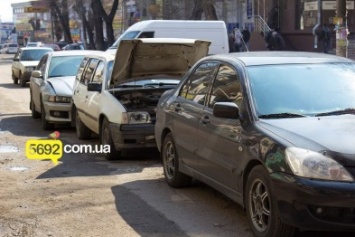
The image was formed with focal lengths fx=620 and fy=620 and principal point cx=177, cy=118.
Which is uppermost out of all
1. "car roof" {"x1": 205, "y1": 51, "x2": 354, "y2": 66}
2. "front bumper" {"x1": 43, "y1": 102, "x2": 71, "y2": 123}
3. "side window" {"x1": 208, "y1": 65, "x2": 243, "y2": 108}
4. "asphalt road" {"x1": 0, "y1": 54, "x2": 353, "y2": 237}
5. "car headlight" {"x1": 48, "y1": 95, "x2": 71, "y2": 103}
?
"car roof" {"x1": 205, "y1": 51, "x2": 354, "y2": 66}

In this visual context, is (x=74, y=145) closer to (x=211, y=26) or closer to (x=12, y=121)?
(x=12, y=121)

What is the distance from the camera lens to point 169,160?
24.7ft

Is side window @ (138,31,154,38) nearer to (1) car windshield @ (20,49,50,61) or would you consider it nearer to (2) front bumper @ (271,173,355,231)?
(1) car windshield @ (20,49,50,61)

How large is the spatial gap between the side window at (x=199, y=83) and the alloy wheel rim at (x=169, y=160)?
674 millimetres

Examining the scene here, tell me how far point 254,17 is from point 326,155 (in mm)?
34959

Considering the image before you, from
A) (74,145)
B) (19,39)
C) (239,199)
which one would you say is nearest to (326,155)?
(239,199)

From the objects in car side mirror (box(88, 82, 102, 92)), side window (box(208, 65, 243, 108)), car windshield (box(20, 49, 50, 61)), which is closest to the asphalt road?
car side mirror (box(88, 82, 102, 92))

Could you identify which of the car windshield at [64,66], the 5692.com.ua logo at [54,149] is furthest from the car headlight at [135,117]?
the car windshield at [64,66]

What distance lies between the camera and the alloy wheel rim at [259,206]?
5.12 m

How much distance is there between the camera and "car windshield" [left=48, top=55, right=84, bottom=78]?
13.8 meters

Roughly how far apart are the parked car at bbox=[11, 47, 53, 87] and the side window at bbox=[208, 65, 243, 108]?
19042 mm

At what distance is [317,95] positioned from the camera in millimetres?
5781

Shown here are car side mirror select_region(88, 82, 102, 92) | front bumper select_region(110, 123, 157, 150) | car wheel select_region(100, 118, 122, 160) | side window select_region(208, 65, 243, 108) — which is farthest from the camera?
car side mirror select_region(88, 82, 102, 92)

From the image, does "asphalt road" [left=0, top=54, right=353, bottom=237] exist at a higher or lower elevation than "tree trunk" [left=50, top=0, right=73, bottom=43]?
lower
